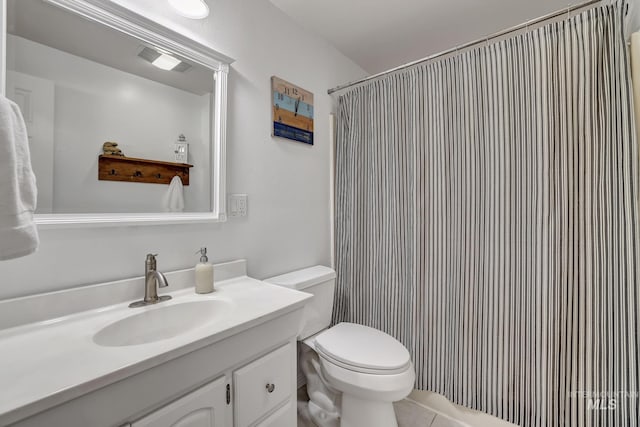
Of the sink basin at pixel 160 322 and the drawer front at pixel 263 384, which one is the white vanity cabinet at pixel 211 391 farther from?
the sink basin at pixel 160 322

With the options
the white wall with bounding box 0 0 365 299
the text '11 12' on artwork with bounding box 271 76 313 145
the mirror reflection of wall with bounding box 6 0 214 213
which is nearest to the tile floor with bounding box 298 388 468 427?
the white wall with bounding box 0 0 365 299

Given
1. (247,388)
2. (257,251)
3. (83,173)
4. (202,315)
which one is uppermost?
(83,173)

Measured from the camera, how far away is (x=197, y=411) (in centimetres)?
72

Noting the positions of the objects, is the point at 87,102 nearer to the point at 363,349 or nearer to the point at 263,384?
the point at 263,384

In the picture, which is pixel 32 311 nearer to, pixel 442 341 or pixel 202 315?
pixel 202 315

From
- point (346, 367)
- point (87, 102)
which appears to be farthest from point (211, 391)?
point (87, 102)

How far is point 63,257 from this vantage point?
867 mm

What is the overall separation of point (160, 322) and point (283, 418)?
1.87ft

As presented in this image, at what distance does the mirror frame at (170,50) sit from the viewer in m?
0.85

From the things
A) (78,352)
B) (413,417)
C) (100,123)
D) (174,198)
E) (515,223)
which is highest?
(100,123)

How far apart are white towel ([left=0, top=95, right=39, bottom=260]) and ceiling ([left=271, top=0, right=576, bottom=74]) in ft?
4.72

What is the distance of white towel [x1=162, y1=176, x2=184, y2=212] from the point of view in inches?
43.5

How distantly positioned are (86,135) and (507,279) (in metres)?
1.85

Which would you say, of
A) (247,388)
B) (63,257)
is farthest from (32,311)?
(247,388)
